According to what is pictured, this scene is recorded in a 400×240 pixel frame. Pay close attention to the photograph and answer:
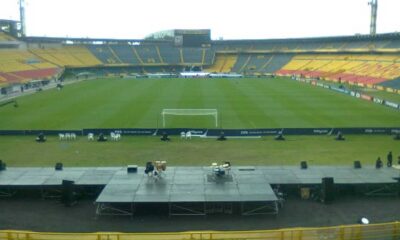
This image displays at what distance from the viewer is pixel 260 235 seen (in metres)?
13.8

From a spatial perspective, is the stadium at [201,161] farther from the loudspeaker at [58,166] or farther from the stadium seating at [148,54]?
the stadium seating at [148,54]

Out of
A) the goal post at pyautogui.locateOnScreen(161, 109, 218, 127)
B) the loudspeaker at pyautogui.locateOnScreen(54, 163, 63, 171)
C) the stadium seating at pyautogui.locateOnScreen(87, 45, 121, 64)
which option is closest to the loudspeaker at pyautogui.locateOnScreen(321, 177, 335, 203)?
the loudspeaker at pyautogui.locateOnScreen(54, 163, 63, 171)

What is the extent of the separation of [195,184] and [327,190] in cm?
516

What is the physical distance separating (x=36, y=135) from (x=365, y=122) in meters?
29.0

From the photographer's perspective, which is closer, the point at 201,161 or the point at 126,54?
the point at 201,161

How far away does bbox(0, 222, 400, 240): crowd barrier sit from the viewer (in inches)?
526

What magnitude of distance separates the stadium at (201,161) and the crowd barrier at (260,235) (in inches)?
2.3

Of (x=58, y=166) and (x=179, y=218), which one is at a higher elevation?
(x=58, y=166)

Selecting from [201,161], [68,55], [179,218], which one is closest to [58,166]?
[179,218]

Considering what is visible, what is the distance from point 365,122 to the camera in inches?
1624

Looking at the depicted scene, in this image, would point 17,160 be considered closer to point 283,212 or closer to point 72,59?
point 283,212

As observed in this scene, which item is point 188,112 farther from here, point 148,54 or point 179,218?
point 148,54

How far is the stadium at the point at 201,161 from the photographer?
15.8 meters

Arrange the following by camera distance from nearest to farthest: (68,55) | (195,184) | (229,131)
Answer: (195,184) < (229,131) < (68,55)
